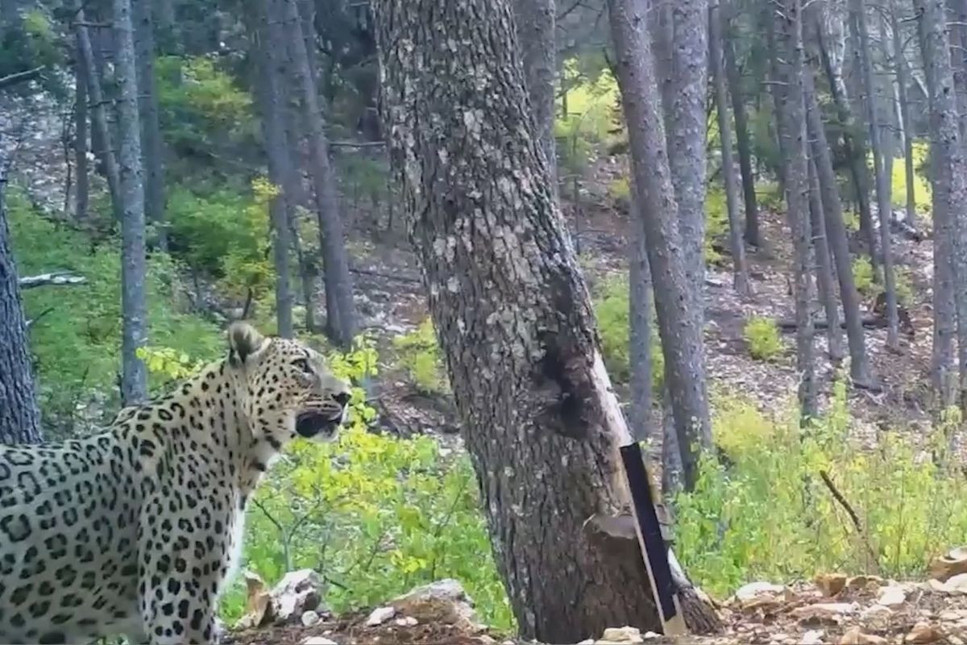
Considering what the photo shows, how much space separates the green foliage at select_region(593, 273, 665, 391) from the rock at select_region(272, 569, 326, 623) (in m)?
19.5

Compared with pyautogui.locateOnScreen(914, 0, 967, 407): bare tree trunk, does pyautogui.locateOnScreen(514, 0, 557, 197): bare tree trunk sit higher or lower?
higher

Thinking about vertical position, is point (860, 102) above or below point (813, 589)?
above

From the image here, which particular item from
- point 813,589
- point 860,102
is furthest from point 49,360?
point 860,102

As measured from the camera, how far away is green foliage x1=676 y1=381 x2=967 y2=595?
30.4 ft

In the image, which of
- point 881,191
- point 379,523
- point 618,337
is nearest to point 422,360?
point 618,337

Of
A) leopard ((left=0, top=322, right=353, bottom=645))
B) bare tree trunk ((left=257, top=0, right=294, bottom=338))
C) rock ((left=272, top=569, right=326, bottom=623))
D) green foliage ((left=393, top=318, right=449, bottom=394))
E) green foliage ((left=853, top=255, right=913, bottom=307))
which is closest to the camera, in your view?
leopard ((left=0, top=322, right=353, bottom=645))

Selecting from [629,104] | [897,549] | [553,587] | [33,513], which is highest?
[629,104]

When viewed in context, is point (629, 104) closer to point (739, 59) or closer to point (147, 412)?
point (147, 412)

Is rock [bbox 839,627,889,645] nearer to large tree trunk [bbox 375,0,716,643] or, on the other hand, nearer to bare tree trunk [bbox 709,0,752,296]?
large tree trunk [bbox 375,0,716,643]

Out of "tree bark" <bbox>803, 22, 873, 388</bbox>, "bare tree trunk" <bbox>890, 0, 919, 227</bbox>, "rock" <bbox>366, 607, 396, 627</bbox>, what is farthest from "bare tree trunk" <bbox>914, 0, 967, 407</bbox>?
"bare tree trunk" <bbox>890, 0, 919, 227</bbox>

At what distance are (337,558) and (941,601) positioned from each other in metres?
4.87

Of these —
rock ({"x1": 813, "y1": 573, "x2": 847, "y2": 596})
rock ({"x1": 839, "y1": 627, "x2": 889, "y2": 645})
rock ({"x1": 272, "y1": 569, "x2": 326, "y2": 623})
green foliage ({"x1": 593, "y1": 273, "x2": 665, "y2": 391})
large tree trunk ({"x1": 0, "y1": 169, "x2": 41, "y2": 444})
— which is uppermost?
large tree trunk ({"x1": 0, "y1": 169, "x2": 41, "y2": 444})

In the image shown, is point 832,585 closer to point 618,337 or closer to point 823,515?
point 823,515

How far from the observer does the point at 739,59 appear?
128ft
